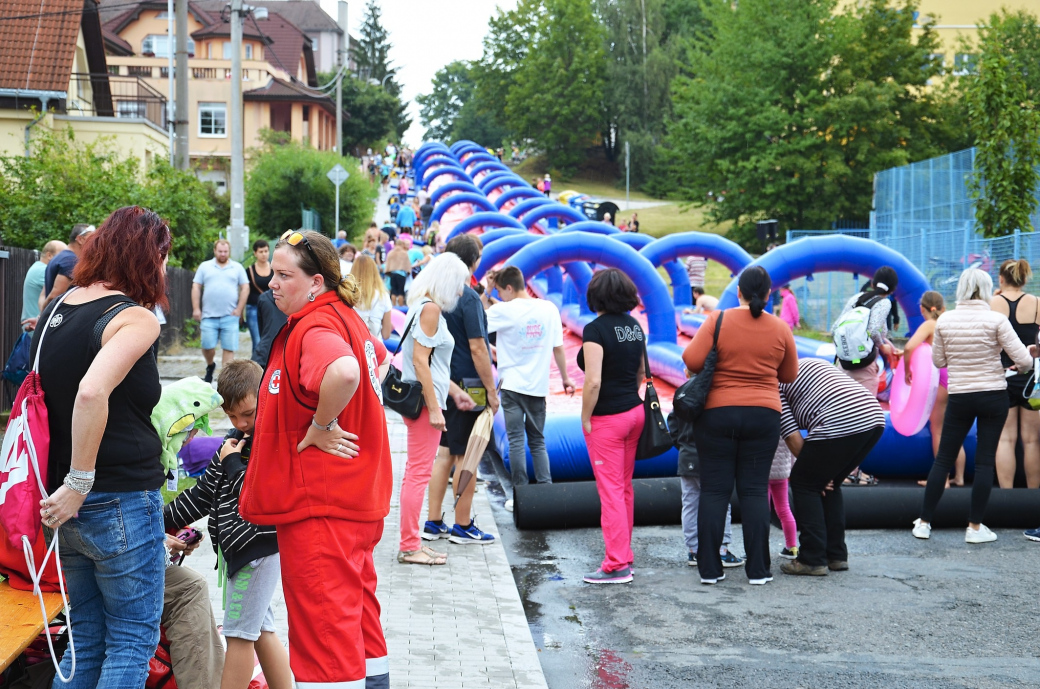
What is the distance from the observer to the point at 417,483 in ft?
21.7

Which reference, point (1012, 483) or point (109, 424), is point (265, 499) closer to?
point (109, 424)

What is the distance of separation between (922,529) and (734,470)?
6.64 ft

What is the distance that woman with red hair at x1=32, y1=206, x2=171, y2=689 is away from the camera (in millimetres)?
3275

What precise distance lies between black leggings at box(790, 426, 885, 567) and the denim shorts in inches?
152

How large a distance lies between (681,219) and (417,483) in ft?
180

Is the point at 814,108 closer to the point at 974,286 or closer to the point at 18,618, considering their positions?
the point at 974,286

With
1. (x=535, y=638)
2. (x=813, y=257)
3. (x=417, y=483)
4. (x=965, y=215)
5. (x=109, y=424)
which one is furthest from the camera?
(x=965, y=215)

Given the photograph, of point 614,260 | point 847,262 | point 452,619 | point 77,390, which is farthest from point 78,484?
point 614,260

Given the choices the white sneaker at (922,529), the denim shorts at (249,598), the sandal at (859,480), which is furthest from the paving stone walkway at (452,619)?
the sandal at (859,480)

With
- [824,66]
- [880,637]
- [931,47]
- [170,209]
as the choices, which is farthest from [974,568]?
[931,47]

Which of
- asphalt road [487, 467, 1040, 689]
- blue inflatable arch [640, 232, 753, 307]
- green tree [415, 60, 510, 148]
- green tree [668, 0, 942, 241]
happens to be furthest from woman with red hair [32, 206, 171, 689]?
green tree [415, 60, 510, 148]

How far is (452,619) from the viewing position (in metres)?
5.53

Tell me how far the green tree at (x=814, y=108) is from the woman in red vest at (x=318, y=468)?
4071cm

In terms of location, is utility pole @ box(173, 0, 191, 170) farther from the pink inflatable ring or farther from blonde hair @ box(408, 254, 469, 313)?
the pink inflatable ring
